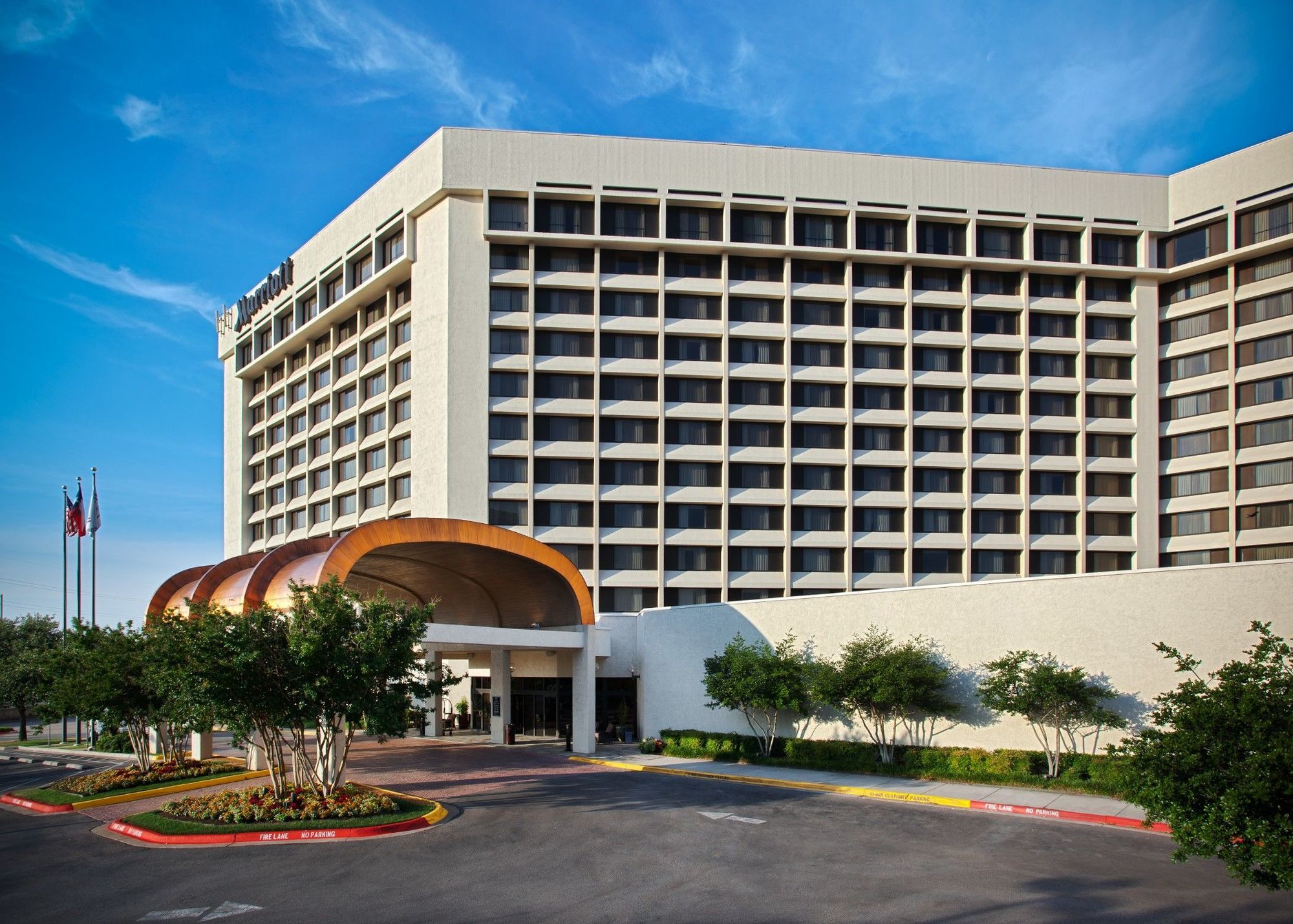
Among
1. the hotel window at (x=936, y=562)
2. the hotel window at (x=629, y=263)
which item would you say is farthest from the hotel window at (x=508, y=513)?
the hotel window at (x=936, y=562)

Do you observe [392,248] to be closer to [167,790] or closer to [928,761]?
[167,790]

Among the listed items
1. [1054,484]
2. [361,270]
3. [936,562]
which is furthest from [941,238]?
[361,270]

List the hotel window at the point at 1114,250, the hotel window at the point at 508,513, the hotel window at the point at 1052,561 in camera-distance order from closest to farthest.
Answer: the hotel window at the point at 508,513, the hotel window at the point at 1052,561, the hotel window at the point at 1114,250

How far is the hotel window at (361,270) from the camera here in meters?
64.7

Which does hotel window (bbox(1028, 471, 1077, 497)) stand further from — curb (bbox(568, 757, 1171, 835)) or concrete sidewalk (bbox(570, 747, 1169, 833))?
curb (bbox(568, 757, 1171, 835))

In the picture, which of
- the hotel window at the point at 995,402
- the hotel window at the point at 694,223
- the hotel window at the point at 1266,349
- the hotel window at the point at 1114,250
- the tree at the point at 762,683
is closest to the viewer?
the tree at the point at 762,683

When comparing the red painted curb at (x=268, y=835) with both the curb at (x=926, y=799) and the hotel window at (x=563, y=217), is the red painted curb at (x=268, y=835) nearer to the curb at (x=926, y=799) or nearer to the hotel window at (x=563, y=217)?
the curb at (x=926, y=799)

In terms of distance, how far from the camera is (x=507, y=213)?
5722 cm

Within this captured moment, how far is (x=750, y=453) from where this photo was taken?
57.3m

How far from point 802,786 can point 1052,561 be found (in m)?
35.1

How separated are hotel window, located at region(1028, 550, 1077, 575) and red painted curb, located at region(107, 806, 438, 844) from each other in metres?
46.2

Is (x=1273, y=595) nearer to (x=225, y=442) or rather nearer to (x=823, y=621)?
(x=823, y=621)

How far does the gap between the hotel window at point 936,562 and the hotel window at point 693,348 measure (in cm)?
1707

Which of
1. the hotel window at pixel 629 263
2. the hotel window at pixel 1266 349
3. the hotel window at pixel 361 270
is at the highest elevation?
Answer: the hotel window at pixel 361 270
